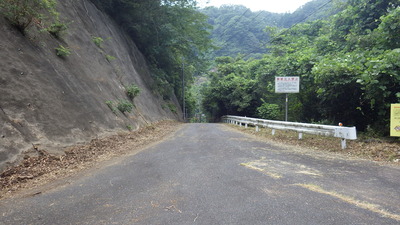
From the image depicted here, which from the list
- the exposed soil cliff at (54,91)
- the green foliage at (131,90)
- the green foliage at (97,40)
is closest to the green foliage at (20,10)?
the exposed soil cliff at (54,91)

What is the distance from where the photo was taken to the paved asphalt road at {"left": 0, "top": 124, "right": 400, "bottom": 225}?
309cm

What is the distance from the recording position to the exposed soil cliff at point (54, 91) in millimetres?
5977

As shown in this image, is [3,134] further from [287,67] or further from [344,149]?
[287,67]

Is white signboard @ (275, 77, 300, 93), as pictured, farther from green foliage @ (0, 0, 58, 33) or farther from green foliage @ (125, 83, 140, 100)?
green foliage @ (0, 0, 58, 33)

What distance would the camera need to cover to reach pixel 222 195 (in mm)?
3750

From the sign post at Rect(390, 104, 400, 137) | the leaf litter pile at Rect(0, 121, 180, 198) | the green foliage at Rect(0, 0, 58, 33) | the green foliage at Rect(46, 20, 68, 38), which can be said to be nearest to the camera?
the leaf litter pile at Rect(0, 121, 180, 198)

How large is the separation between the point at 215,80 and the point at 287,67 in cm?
2150

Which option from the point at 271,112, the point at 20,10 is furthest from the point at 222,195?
the point at 271,112

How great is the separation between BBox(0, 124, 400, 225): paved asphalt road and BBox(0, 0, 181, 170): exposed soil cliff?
6.48 ft

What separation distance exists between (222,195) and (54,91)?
256 inches

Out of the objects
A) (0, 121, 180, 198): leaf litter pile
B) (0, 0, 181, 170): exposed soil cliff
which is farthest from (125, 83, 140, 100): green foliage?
(0, 121, 180, 198): leaf litter pile

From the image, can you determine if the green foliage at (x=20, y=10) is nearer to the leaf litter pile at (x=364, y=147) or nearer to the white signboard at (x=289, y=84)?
the leaf litter pile at (x=364, y=147)

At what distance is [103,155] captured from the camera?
23.9ft

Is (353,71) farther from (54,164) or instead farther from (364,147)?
(54,164)
